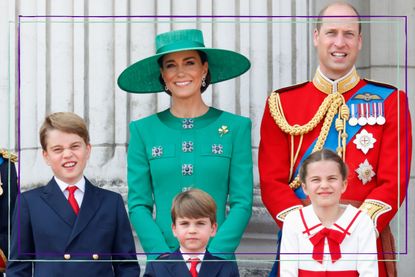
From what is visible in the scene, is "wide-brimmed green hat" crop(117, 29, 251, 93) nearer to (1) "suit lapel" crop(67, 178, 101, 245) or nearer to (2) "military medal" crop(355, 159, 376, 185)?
(1) "suit lapel" crop(67, 178, 101, 245)

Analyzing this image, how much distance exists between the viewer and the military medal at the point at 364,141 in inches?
226

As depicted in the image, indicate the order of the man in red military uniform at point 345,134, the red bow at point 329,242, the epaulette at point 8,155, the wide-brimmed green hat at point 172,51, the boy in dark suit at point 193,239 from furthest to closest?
1. the epaulette at point 8,155
2. the wide-brimmed green hat at point 172,51
3. the man in red military uniform at point 345,134
4. the boy in dark suit at point 193,239
5. the red bow at point 329,242

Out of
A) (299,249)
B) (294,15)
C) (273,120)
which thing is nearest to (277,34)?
(294,15)

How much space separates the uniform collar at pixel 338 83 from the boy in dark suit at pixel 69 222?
37.6 inches

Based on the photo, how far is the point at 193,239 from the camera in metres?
5.57

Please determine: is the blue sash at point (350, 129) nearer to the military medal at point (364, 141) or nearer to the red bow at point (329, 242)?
the military medal at point (364, 141)

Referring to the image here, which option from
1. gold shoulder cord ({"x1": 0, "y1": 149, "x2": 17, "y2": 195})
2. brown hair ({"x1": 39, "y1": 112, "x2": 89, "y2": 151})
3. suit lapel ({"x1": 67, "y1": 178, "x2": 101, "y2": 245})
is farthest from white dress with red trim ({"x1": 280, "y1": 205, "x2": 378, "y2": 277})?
gold shoulder cord ({"x1": 0, "y1": 149, "x2": 17, "y2": 195})

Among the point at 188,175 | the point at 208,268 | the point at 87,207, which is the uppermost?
the point at 188,175

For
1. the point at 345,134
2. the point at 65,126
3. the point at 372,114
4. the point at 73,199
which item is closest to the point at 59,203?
the point at 73,199

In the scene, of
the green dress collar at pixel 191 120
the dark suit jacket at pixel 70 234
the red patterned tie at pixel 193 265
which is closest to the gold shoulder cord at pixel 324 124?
the green dress collar at pixel 191 120

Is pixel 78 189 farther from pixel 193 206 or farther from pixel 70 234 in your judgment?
pixel 193 206

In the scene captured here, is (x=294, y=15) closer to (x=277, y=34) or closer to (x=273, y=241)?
(x=277, y=34)

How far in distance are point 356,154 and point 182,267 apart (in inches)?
33.0

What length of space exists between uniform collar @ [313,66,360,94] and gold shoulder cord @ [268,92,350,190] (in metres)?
0.03
